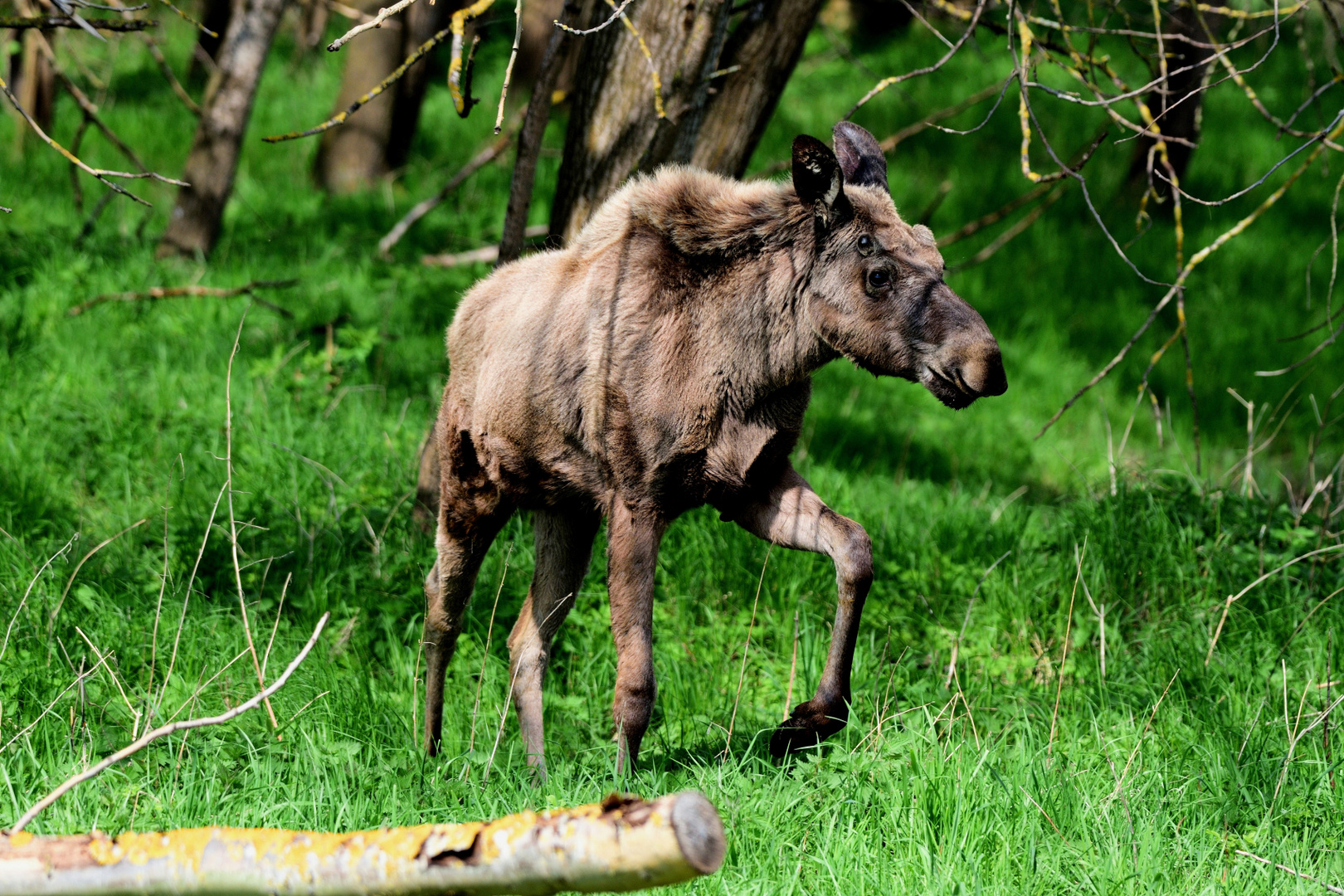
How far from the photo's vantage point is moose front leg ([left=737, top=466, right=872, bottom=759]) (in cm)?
382

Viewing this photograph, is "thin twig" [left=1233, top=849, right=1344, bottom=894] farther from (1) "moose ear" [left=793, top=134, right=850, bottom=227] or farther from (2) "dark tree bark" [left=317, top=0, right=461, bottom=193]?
(2) "dark tree bark" [left=317, top=0, right=461, bottom=193]

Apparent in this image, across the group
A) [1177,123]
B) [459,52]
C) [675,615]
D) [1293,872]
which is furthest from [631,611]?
[1177,123]

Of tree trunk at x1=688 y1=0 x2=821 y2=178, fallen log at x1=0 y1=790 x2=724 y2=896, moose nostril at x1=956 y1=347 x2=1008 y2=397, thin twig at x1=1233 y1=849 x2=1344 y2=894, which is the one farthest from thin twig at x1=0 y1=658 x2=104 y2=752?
thin twig at x1=1233 y1=849 x2=1344 y2=894

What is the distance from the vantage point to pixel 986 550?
6.33 meters

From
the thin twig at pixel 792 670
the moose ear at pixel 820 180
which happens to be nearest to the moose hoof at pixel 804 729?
the thin twig at pixel 792 670

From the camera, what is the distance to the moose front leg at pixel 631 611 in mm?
3920

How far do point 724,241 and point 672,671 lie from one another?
6.49ft

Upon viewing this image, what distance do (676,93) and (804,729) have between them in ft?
9.52

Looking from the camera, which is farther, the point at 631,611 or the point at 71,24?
the point at 71,24

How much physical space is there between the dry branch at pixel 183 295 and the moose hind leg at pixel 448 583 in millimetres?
3688

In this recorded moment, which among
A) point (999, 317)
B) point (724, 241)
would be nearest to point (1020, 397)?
point (999, 317)

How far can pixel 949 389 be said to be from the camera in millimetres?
3660

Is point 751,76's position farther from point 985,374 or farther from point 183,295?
point 183,295

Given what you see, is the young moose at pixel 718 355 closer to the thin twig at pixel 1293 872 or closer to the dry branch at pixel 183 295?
the thin twig at pixel 1293 872
